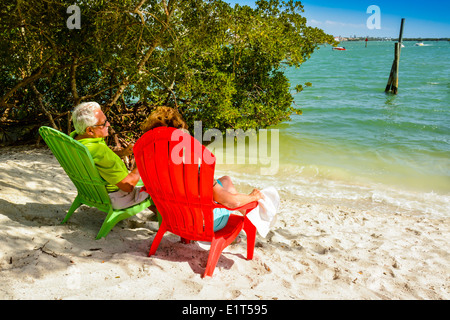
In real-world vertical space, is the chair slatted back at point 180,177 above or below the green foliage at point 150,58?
below

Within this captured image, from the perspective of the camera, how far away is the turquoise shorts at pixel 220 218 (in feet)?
9.87

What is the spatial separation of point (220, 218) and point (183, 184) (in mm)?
506

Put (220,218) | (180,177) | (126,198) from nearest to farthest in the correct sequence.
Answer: (180,177)
(220,218)
(126,198)

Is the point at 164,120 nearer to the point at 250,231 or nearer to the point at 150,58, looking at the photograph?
the point at 250,231

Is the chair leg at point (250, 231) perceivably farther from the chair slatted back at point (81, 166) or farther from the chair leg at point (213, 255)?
the chair slatted back at point (81, 166)

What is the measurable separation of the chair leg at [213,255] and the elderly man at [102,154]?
959mm

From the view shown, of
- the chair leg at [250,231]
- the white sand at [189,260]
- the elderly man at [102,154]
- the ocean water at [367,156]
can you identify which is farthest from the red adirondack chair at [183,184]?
the ocean water at [367,156]

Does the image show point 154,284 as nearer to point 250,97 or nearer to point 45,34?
point 45,34

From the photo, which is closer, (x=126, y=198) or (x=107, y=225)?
(x=107, y=225)

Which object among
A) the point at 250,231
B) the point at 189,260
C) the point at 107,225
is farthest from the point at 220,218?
the point at 107,225

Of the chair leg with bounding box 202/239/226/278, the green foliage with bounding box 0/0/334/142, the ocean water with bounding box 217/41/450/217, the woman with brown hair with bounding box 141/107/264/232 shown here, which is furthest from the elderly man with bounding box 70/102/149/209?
the ocean water with bounding box 217/41/450/217

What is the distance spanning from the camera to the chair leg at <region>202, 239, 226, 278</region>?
2.81 metres

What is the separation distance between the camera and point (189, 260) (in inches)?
122
